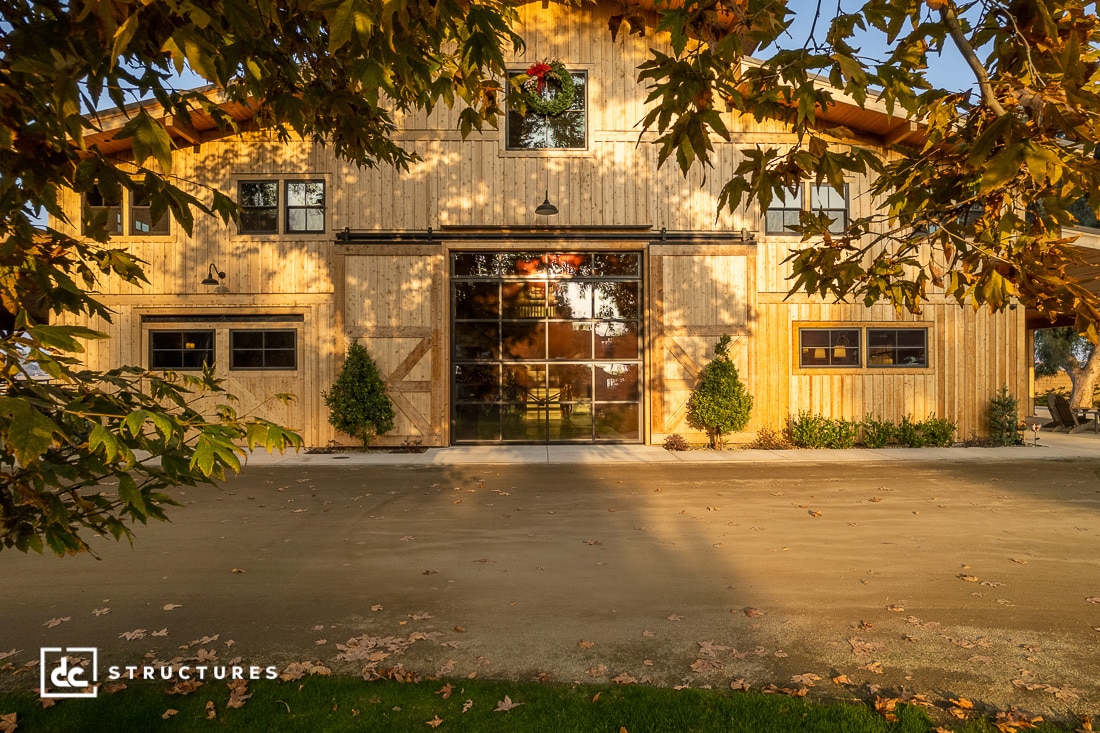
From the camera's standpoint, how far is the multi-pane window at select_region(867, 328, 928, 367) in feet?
45.8

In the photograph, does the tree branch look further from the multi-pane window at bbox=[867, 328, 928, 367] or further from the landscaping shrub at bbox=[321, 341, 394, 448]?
the multi-pane window at bbox=[867, 328, 928, 367]

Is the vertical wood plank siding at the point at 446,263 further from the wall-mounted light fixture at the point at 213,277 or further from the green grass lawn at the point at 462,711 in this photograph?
the green grass lawn at the point at 462,711

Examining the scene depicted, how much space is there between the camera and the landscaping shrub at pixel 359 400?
42.9 ft

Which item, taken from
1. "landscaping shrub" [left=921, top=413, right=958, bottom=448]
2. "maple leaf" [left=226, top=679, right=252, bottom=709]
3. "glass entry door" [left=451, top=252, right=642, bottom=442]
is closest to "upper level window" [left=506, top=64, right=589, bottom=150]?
"glass entry door" [left=451, top=252, right=642, bottom=442]

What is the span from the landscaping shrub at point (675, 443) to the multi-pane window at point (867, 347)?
10.1 feet

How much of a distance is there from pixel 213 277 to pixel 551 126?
7.70m

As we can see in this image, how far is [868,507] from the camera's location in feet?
26.4

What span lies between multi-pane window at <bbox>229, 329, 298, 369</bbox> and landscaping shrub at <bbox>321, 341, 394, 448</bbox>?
127 centimetres

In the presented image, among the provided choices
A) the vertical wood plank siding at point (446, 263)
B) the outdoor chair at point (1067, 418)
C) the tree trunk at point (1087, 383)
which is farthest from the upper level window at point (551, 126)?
the tree trunk at point (1087, 383)

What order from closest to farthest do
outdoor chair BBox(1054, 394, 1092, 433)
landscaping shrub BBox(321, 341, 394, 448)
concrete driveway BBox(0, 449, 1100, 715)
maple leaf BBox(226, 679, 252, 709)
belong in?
maple leaf BBox(226, 679, 252, 709) → concrete driveway BBox(0, 449, 1100, 715) → landscaping shrub BBox(321, 341, 394, 448) → outdoor chair BBox(1054, 394, 1092, 433)

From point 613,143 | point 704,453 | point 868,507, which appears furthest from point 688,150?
point 613,143

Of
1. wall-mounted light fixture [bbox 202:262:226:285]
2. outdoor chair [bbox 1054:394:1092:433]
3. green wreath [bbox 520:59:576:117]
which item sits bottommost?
outdoor chair [bbox 1054:394:1092:433]

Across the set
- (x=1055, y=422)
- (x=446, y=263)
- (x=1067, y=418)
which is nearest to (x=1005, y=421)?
(x=1067, y=418)

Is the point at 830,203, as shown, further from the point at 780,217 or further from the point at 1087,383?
the point at 1087,383
